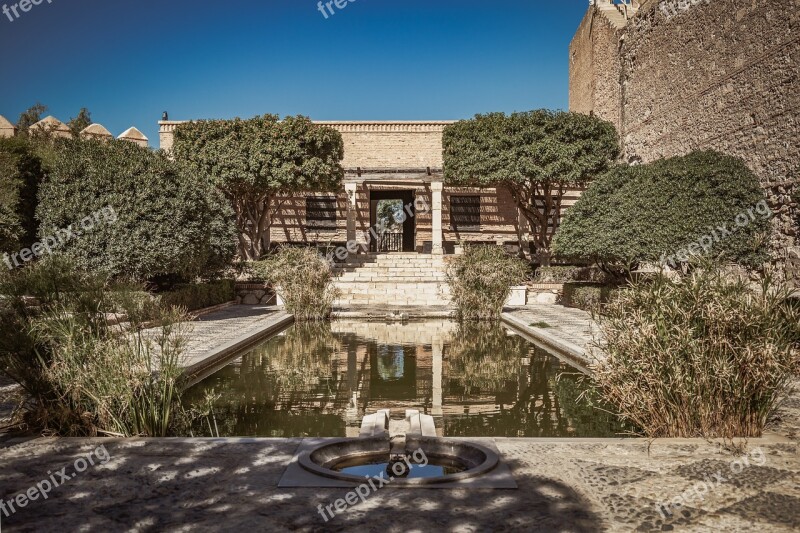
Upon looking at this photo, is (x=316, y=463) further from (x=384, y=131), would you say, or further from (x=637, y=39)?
(x=384, y=131)

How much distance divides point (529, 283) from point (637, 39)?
797 centimetres

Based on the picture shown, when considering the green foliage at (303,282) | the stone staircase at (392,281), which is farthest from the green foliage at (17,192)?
the stone staircase at (392,281)

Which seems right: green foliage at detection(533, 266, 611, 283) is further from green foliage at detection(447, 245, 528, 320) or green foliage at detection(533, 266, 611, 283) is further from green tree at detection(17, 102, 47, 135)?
green tree at detection(17, 102, 47, 135)

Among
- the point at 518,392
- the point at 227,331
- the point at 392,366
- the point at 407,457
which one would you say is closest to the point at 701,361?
the point at 407,457

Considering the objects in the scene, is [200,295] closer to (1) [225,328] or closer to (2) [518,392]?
(1) [225,328]

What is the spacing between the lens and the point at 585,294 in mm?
14336

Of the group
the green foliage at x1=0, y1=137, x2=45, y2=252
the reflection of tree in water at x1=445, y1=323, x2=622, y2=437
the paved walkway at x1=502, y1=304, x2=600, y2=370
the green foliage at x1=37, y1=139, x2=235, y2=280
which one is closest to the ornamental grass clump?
the reflection of tree in water at x1=445, y1=323, x2=622, y2=437

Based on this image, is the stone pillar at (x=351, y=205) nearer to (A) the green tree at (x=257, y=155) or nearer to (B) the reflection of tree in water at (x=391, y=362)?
(A) the green tree at (x=257, y=155)

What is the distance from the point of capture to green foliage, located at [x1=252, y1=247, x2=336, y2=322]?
44.1ft

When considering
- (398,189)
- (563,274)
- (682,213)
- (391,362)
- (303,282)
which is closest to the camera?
(391,362)

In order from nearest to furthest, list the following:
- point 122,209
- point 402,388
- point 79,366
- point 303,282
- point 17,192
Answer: point 79,366
point 402,388
point 122,209
point 303,282
point 17,192

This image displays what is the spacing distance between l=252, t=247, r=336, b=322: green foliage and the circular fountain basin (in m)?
9.35

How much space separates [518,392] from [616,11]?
18.7m

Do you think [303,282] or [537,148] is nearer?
[303,282]
